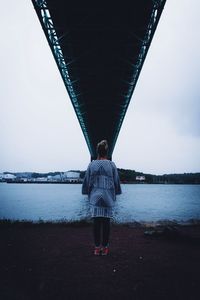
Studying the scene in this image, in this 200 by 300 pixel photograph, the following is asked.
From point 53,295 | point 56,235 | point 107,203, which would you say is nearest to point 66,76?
point 56,235

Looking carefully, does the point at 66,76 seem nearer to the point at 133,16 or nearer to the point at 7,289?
the point at 133,16

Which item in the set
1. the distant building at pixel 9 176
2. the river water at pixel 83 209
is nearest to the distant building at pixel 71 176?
the distant building at pixel 9 176

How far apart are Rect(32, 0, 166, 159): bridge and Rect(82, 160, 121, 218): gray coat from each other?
403 cm

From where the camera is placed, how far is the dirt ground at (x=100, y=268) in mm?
2277

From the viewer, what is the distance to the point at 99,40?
881 cm

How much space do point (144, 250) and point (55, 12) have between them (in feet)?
20.2

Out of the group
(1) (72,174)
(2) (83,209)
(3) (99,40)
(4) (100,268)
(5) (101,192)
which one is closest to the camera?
(4) (100,268)

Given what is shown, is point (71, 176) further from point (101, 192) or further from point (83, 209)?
point (101, 192)

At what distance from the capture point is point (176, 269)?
288cm

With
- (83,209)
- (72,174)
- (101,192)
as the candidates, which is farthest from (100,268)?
(72,174)

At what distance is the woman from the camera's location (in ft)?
11.5

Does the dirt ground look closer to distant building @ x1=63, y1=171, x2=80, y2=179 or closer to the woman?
the woman

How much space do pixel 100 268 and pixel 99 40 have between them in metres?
7.72

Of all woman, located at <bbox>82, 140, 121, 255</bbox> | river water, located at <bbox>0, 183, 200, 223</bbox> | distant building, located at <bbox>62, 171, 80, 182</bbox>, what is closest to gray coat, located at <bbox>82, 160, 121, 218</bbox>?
woman, located at <bbox>82, 140, 121, 255</bbox>
